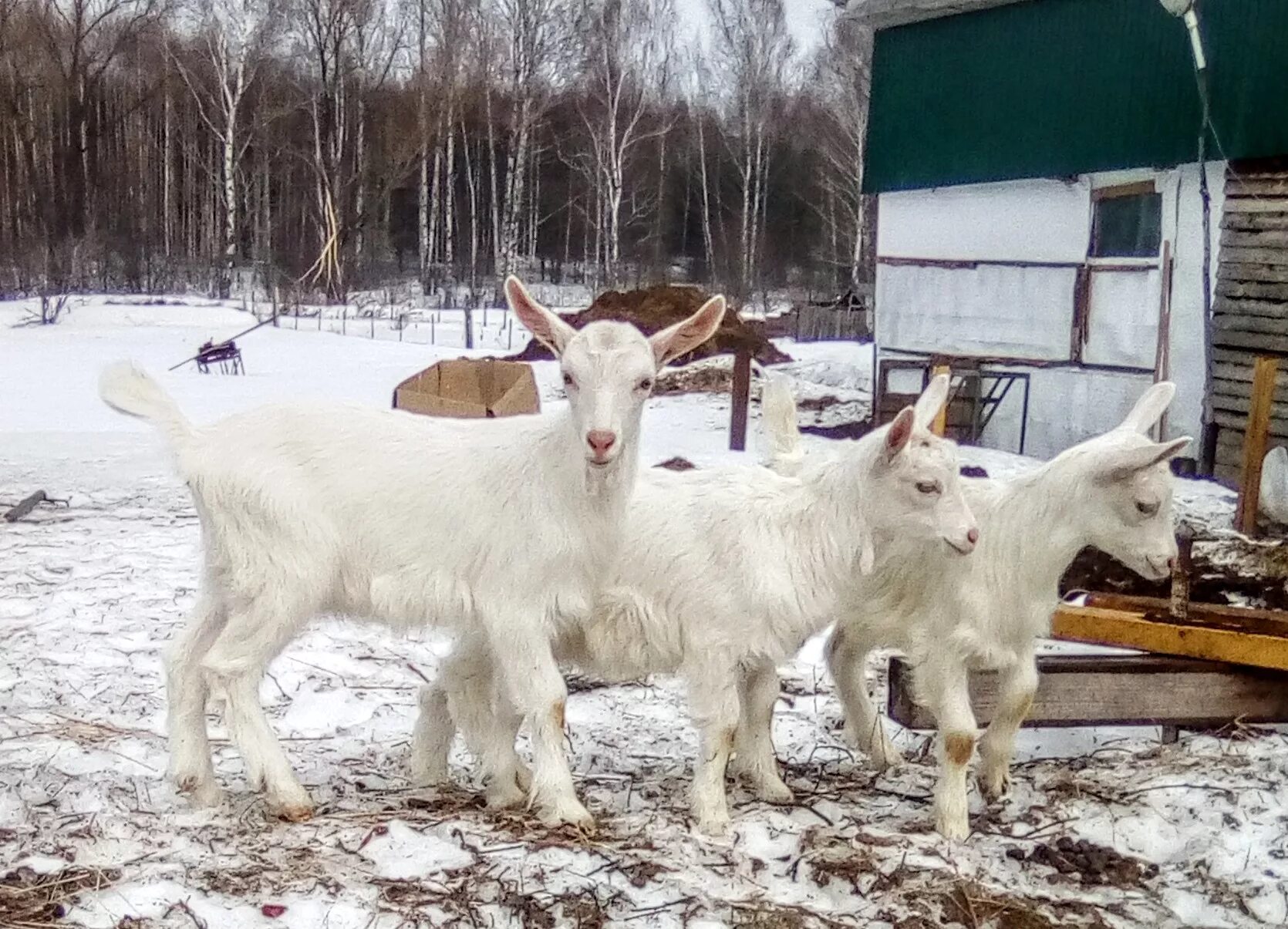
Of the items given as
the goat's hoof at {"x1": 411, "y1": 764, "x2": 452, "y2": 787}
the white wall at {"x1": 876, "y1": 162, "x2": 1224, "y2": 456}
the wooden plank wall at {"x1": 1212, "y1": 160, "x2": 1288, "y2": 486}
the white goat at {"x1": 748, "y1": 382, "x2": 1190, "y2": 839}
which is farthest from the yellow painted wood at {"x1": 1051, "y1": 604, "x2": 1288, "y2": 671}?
the white wall at {"x1": 876, "y1": 162, "x2": 1224, "y2": 456}

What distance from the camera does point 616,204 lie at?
31016 mm

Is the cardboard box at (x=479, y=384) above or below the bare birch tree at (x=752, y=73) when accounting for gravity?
below

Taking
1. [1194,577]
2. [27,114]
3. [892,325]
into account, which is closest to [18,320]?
[27,114]

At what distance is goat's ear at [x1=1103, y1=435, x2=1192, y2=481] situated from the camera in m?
4.24

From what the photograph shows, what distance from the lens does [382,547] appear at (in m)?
4.27

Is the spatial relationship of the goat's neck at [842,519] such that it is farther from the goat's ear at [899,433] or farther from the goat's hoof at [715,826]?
the goat's hoof at [715,826]

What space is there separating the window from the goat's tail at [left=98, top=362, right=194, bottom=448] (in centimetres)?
1146

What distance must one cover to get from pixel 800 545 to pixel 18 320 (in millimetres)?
23698

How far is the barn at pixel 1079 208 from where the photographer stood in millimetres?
12383

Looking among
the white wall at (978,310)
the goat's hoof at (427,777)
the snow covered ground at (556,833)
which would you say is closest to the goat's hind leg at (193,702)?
the snow covered ground at (556,833)

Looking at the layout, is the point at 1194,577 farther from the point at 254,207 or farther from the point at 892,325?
the point at 254,207

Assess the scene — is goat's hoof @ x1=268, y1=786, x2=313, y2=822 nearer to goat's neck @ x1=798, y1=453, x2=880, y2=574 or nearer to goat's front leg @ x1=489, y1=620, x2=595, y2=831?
goat's front leg @ x1=489, y1=620, x2=595, y2=831

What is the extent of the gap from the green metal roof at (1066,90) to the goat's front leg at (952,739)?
971 cm

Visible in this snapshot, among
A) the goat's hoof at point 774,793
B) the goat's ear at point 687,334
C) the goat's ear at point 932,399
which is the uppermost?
the goat's ear at point 687,334
